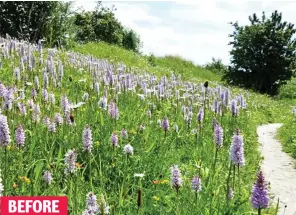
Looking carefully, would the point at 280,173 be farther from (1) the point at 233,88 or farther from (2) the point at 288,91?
(2) the point at 288,91

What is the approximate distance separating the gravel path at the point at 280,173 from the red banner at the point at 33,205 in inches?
79.5

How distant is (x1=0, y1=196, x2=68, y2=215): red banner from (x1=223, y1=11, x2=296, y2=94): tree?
31930mm

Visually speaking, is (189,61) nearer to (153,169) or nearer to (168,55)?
(168,55)

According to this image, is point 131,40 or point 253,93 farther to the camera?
point 131,40

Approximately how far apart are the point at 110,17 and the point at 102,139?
31553 millimetres

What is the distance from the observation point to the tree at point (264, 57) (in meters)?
34.2

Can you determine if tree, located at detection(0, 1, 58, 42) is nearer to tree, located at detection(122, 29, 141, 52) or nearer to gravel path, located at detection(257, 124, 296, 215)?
gravel path, located at detection(257, 124, 296, 215)

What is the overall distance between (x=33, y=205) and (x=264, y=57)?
3258 centimetres

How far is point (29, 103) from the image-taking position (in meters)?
5.51

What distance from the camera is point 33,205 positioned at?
3396 mm

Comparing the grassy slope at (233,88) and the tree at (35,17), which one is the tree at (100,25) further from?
the tree at (35,17)

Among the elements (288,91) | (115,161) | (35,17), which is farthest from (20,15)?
(288,91)

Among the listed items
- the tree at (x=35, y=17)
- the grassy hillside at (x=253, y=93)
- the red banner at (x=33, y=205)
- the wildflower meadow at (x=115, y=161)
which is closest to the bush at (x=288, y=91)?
the grassy hillside at (x=253, y=93)

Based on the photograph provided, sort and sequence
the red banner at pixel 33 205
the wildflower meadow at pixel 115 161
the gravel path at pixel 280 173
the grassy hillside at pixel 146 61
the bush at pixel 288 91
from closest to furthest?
1. the red banner at pixel 33 205
2. the wildflower meadow at pixel 115 161
3. the gravel path at pixel 280 173
4. the grassy hillside at pixel 146 61
5. the bush at pixel 288 91
